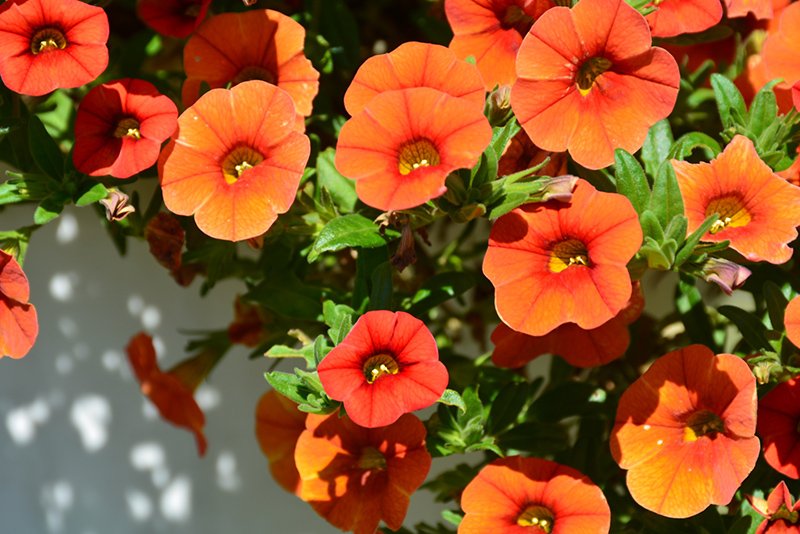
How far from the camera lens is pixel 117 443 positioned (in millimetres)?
2053

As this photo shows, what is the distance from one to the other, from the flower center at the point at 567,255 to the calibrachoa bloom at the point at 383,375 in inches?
7.4

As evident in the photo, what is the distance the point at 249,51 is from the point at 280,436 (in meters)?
0.59

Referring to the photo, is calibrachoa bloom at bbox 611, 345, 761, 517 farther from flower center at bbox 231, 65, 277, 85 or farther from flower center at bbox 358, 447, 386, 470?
flower center at bbox 231, 65, 277, 85

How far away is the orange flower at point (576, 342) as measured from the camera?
4.34 ft

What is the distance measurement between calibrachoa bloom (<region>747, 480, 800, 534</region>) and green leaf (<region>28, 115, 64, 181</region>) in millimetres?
1013

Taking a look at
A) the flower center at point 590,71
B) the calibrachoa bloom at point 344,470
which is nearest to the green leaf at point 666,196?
the flower center at point 590,71

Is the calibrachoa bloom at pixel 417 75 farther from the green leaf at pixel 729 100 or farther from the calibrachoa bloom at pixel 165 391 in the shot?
the calibrachoa bloom at pixel 165 391

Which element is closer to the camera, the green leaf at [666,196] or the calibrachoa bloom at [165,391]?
the green leaf at [666,196]

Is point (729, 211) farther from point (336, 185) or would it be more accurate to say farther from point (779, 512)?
point (336, 185)

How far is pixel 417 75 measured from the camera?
1.16m

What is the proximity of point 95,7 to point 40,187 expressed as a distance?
265 mm

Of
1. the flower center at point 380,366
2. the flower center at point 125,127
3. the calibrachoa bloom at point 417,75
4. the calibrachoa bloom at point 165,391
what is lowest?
the calibrachoa bloom at point 165,391

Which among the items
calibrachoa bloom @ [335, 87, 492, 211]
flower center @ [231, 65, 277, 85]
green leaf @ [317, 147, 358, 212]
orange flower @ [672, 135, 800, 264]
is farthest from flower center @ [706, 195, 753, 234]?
flower center @ [231, 65, 277, 85]

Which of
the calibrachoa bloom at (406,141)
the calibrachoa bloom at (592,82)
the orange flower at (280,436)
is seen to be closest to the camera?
the calibrachoa bloom at (406,141)
